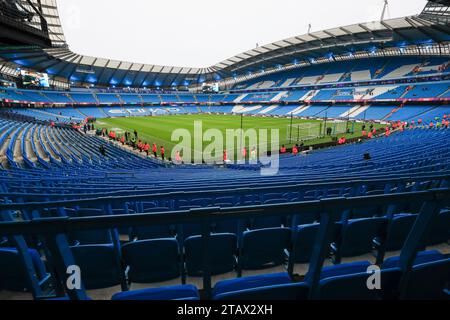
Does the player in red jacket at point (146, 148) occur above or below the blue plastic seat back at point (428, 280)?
below

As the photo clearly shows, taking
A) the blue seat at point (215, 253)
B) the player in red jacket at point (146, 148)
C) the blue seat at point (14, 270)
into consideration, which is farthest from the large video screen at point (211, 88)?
the blue seat at point (14, 270)

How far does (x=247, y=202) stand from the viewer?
5.50 metres

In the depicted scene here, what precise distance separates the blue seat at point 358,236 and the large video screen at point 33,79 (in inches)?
2913

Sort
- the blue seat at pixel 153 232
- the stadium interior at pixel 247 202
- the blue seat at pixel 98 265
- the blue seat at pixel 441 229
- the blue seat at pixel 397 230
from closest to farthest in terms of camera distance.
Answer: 1. the stadium interior at pixel 247 202
2. the blue seat at pixel 98 265
3. the blue seat at pixel 397 230
4. the blue seat at pixel 441 229
5. the blue seat at pixel 153 232

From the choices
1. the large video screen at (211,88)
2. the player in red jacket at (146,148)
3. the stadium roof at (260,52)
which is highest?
the stadium roof at (260,52)

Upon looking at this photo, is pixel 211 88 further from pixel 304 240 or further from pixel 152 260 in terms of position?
pixel 152 260

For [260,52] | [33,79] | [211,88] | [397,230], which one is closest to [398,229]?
[397,230]

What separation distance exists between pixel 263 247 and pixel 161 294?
4.95ft

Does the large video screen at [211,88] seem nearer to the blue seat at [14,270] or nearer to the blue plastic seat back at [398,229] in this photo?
the blue plastic seat back at [398,229]

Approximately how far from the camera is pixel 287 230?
3.11 m

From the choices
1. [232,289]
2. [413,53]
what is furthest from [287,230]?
[413,53]

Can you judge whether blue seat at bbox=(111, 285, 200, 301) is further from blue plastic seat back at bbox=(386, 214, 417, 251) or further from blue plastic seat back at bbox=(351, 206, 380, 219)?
blue plastic seat back at bbox=(351, 206, 380, 219)

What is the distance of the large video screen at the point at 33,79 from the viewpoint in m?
56.7
